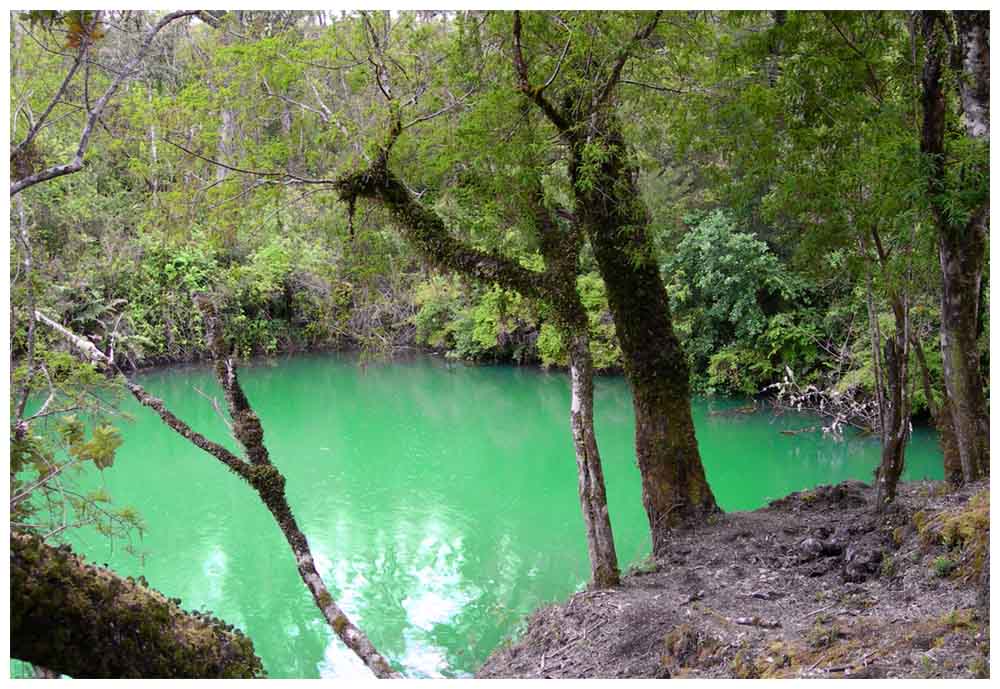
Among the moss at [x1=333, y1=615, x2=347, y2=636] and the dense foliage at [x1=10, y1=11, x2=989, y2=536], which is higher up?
the dense foliage at [x1=10, y1=11, x2=989, y2=536]

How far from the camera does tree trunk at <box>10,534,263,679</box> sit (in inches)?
57.2

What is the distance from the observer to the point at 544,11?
173 inches

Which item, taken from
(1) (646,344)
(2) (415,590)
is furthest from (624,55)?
(2) (415,590)

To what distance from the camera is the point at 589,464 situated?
4.55m

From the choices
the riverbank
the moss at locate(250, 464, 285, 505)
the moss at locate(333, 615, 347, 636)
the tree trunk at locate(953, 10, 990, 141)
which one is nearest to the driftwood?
the moss at locate(250, 464, 285, 505)

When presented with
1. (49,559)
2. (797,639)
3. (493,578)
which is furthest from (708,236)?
(49,559)

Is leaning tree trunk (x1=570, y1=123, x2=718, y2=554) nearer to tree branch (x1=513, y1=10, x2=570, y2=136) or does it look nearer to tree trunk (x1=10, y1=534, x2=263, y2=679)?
tree branch (x1=513, y1=10, x2=570, y2=136)

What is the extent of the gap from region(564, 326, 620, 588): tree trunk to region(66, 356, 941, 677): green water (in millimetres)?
1625

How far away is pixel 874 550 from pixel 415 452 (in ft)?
29.1

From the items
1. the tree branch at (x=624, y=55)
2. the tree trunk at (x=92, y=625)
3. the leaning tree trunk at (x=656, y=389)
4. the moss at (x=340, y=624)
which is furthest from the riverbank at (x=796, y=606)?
the tree branch at (x=624, y=55)

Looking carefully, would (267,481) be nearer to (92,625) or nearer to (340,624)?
(340,624)

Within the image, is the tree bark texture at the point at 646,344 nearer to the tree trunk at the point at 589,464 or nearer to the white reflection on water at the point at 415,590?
the tree trunk at the point at 589,464

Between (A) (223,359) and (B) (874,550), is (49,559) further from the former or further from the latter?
(B) (874,550)

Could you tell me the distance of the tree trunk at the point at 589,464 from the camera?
4543 millimetres
